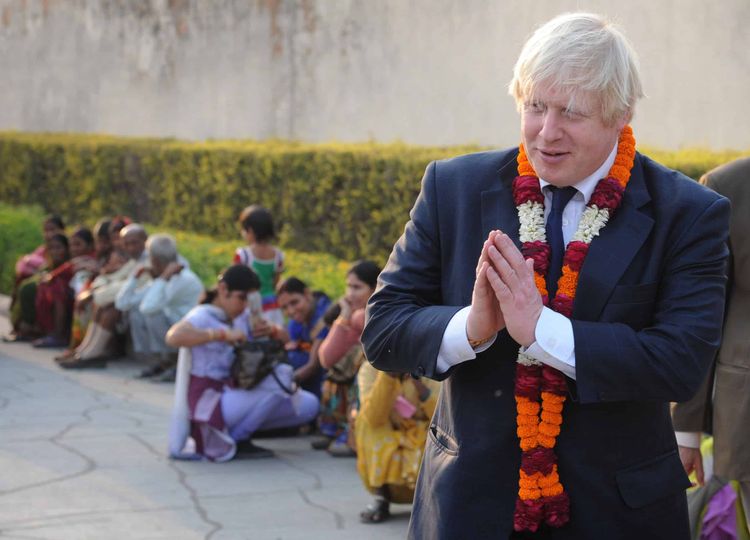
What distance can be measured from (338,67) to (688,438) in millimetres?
10311

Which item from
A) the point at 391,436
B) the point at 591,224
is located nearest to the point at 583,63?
the point at 591,224

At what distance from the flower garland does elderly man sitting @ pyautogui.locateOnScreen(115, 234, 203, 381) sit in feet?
24.2

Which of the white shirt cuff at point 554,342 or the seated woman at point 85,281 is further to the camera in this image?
the seated woman at point 85,281

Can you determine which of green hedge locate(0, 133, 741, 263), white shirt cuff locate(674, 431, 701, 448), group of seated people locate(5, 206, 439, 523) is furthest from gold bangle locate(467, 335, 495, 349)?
green hedge locate(0, 133, 741, 263)

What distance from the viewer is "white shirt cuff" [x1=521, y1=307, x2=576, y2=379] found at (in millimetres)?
2367

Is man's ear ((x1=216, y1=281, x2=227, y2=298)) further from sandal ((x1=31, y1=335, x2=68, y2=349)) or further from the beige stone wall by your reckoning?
sandal ((x1=31, y1=335, x2=68, y2=349))

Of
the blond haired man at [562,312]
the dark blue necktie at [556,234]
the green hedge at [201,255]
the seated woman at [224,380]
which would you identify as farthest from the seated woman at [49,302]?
the dark blue necktie at [556,234]

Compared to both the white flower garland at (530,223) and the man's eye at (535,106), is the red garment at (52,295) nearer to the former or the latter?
the white flower garland at (530,223)

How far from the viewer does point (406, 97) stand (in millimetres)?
12445

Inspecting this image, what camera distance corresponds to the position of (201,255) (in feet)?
38.1

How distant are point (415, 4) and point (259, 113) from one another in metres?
3.74

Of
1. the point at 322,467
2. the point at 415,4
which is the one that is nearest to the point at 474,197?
the point at 322,467

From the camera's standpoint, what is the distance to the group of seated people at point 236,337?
19.9 feet

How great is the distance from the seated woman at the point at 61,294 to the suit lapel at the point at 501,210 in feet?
29.6
